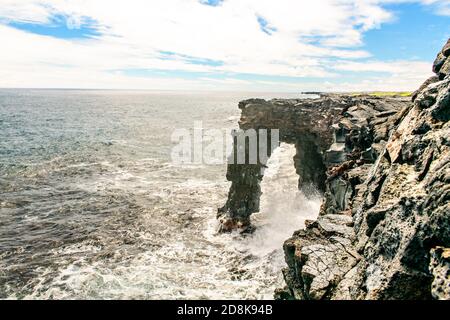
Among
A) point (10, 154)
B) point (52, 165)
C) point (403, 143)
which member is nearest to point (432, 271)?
point (403, 143)

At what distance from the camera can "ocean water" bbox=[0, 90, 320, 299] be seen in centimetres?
2681

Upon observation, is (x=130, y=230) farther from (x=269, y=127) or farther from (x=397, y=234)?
(x=397, y=234)

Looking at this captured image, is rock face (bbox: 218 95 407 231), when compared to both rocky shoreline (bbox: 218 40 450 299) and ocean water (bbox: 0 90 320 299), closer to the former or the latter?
ocean water (bbox: 0 90 320 299)

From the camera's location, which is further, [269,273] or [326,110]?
[326,110]

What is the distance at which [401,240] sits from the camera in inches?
395

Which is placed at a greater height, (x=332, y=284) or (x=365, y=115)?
(x=365, y=115)

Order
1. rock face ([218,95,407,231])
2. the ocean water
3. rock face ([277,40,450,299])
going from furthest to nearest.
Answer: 1. rock face ([218,95,407,231])
2. the ocean water
3. rock face ([277,40,450,299])

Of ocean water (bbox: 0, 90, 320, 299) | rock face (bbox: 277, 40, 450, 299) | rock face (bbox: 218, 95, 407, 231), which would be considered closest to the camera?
rock face (bbox: 277, 40, 450, 299)

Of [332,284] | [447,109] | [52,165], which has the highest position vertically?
[447,109]

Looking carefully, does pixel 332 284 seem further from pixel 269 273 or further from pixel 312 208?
pixel 312 208

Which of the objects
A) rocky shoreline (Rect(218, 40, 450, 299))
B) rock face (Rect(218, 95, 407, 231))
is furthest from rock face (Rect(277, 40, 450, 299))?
rock face (Rect(218, 95, 407, 231))

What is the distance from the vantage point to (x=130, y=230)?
3669 cm

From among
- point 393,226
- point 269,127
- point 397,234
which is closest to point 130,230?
point 269,127
